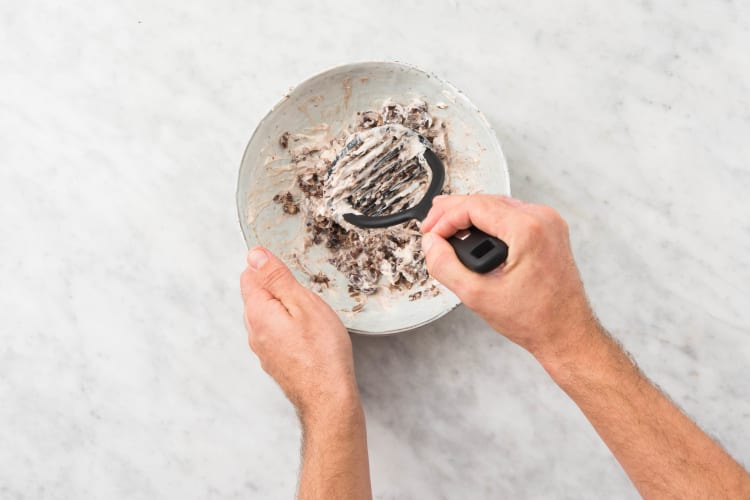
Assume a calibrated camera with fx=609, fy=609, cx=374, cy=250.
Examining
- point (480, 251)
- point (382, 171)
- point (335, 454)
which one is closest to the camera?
point (480, 251)

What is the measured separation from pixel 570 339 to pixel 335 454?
367 millimetres

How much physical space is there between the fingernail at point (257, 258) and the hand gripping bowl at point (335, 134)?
0.03 meters

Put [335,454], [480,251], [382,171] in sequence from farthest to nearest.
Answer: [382,171], [335,454], [480,251]

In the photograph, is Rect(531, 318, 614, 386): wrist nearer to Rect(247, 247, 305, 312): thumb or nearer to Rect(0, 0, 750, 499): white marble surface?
Rect(0, 0, 750, 499): white marble surface

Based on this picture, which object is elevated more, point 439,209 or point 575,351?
point 439,209

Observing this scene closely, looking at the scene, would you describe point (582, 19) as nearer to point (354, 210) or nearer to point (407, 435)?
point (354, 210)

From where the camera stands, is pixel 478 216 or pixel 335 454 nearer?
pixel 478 216

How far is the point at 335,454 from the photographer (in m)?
0.88

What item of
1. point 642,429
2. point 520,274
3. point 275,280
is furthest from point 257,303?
point 642,429

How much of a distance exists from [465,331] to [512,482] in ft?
0.88

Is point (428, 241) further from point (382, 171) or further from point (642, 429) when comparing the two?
point (642, 429)

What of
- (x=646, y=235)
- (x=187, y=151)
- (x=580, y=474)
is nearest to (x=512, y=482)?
(x=580, y=474)

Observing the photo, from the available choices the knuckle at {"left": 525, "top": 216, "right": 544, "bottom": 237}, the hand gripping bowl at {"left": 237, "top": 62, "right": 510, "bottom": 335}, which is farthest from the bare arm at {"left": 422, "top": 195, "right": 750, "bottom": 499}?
the hand gripping bowl at {"left": 237, "top": 62, "right": 510, "bottom": 335}

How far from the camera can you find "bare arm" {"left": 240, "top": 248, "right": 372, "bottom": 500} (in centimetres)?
89
